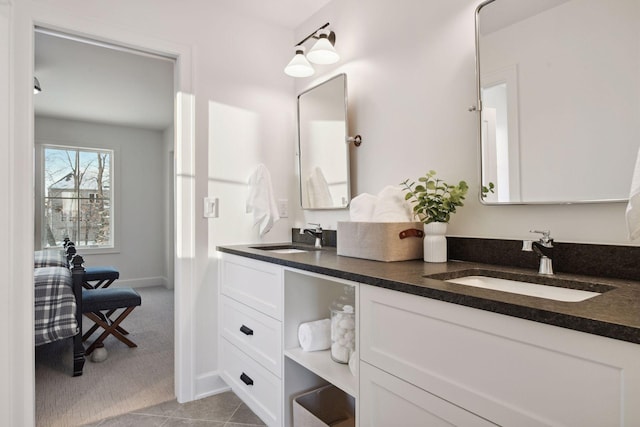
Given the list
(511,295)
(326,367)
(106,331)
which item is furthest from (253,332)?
(106,331)

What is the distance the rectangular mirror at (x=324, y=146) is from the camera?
2.21 m

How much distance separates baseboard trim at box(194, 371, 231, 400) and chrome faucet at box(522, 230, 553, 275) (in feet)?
6.20

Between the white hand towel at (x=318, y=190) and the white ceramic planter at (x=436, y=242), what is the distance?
865mm

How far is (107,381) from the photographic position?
2.50 m

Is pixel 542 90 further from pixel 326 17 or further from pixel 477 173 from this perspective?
pixel 326 17

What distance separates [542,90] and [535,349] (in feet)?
3.10

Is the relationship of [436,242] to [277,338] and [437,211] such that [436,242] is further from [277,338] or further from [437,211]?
[277,338]

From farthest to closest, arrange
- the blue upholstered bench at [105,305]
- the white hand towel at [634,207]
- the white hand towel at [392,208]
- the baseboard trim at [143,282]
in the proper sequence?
1. the baseboard trim at [143,282]
2. the blue upholstered bench at [105,305]
3. the white hand towel at [392,208]
4. the white hand towel at [634,207]

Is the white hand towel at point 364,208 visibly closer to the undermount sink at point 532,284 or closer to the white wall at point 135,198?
the undermount sink at point 532,284

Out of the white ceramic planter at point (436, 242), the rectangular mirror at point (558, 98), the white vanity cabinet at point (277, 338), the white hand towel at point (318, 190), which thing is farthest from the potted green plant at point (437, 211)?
the white hand towel at point (318, 190)

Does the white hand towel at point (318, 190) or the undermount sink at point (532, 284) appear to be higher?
the white hand towel at point (318, 190)

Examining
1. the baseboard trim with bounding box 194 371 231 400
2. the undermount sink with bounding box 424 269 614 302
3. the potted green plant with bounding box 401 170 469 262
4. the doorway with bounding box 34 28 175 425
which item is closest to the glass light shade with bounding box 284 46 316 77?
the doorway with bounding box 34 28 175 425

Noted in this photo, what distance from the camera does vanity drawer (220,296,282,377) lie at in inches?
66.4

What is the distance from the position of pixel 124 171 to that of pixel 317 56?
4459mm
